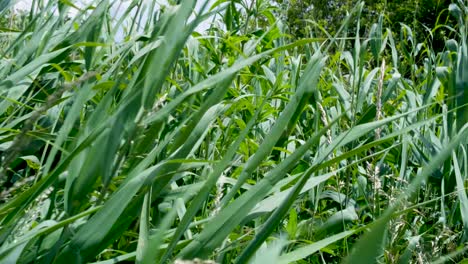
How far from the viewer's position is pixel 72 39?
151 centimetres

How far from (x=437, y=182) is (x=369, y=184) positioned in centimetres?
18

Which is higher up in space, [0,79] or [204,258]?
[0,79]

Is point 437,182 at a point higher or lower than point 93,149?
lower

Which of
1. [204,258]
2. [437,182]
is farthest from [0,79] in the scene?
[437,182]

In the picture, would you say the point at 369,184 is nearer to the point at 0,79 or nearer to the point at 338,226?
the point at 338,226

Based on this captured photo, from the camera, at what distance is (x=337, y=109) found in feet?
7.72

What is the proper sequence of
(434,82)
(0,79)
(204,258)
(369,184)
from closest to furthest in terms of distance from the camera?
(204,258) < (0,79) < (369,184) < (434,82)

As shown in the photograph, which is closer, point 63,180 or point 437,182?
point 63,180

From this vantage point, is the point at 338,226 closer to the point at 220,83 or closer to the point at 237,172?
the point at 237,172

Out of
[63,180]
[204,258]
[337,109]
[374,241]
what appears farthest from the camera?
[337,109]

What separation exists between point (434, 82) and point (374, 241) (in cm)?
188

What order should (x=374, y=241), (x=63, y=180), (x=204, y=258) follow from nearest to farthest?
(x=374, y=241), (x=204, y=258), (x=63, y=180)

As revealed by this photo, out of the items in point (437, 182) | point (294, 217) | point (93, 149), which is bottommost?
point (437, 182)

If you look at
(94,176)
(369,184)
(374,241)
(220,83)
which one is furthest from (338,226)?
(374,241)
